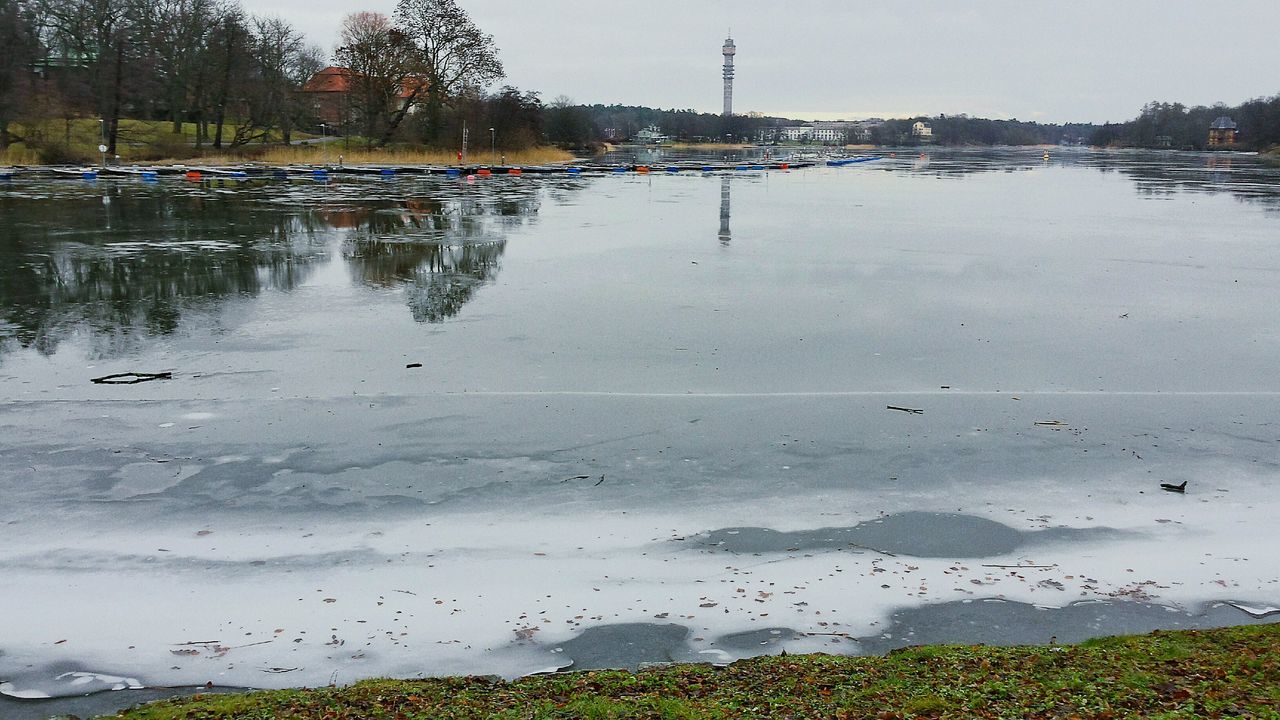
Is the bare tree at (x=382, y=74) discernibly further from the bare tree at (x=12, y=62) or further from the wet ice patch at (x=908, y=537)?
the wet ice patch at (x=908, y=537)

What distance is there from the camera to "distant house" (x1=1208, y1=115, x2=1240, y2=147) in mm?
156625

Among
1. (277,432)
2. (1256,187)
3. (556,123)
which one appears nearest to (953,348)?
(277,432)

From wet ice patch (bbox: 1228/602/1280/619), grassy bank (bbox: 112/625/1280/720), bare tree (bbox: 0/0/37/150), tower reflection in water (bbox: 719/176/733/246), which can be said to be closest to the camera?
grassy bank (bbox: 112/625/1280/720)

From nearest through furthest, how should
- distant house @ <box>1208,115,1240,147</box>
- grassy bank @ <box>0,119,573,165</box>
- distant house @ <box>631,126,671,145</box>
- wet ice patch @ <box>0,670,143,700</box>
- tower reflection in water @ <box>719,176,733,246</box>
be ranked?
wet ice patch @ <box>0,670,143,700</box>
tower reflection in water @ <box>719,176,733,246</box>
grassy bank @ <box>0,119,573,165</box>
distant house @ <box>1208,115,1240,147</box>
distant house @ <box>631,126,671,145</box>

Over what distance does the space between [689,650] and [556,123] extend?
10350cm

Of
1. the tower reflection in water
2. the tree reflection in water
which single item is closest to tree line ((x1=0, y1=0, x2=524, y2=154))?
the tower reflection in water

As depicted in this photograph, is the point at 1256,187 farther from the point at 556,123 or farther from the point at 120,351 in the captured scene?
the point at 556,123

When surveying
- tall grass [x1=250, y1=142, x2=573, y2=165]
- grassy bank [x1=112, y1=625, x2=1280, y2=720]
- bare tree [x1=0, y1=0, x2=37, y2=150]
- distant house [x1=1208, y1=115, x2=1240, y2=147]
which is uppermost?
distant house [x1=1208, y1=115, x2=1240, y2=147]

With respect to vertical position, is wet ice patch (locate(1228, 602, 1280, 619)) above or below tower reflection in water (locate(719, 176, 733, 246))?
below

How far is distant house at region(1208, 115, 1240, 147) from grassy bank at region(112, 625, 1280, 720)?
175 meters

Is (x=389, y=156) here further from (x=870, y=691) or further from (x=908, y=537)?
(x=870, y=691)

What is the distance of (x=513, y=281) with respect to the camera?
1866 cm

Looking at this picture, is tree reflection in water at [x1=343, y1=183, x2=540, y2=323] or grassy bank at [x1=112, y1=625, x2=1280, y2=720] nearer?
grassy bank at [x1=112, y1=625, x2=1280, y2=720]

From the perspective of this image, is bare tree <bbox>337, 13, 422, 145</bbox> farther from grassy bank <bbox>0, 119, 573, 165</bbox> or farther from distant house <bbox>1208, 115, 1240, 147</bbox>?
distant house <bbox>1208, 115, 1240, 147</bbox>
